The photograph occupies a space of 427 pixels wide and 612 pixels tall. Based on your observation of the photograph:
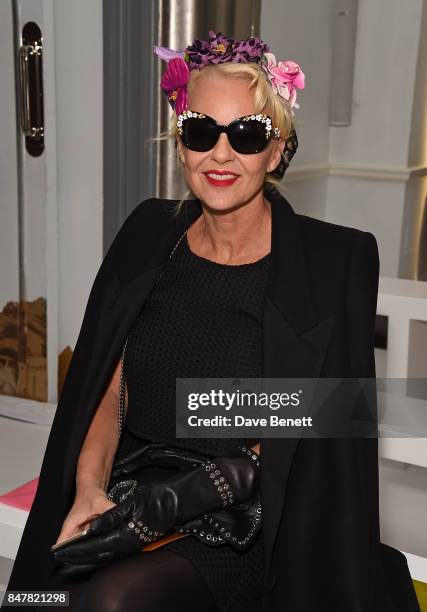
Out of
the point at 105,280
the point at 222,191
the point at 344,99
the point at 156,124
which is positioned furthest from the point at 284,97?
the point at 344,99

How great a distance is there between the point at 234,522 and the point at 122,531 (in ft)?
0.68

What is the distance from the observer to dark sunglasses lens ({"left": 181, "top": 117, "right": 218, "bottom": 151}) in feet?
5.34

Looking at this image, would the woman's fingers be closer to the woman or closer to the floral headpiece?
the woman

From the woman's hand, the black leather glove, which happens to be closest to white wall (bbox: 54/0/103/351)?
the woman's hand

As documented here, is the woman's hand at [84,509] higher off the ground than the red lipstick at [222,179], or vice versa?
the red lipstick at [222,179]

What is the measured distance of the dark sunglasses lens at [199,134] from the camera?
1.63m

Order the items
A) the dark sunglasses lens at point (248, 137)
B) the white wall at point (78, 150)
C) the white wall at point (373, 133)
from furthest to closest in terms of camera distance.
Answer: the white wall at point (373, 133) → the white wall at point (78, 150) → the dark sunglasses lens at point (248, 137)

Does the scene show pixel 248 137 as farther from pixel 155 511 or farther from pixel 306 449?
pixel 155 511

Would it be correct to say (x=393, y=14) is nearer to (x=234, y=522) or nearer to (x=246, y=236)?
(x=246, y=236)

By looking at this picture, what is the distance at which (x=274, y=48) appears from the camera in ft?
15.8

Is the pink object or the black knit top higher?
the black knit top

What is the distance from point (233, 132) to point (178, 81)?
19 cm

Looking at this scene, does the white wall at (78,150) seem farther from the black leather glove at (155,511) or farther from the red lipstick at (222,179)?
the black leather glove at (155,511)

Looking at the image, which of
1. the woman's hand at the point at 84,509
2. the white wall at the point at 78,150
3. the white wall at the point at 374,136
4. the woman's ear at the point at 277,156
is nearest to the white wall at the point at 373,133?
the white wall at the point at 374,136
